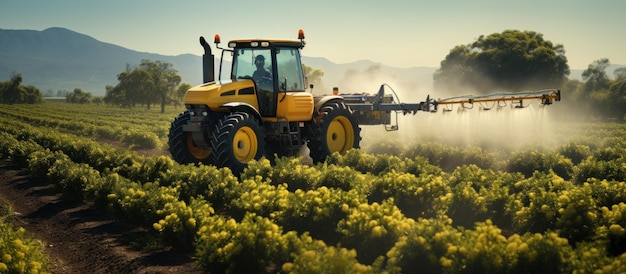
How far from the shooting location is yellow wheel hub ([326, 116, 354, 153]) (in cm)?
1542

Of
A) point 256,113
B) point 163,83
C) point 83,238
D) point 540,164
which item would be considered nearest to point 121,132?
point 256,113

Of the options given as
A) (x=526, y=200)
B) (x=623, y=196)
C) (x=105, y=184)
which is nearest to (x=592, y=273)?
(x=623, y=196)

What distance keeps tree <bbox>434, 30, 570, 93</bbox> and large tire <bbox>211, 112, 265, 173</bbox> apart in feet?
143

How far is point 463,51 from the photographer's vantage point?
195 ft

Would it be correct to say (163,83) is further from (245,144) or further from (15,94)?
(245,144)

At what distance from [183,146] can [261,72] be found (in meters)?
2.48

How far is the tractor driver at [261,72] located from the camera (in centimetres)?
1395

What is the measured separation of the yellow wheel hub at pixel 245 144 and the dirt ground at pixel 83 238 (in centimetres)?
305

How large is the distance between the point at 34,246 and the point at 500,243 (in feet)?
A: 18.2

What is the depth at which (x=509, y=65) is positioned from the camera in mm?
53469

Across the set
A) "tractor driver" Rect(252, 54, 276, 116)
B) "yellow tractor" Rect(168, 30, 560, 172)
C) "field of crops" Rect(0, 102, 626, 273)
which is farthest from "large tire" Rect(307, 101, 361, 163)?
"tractor driver" Rect(252, 54, 276, 116)

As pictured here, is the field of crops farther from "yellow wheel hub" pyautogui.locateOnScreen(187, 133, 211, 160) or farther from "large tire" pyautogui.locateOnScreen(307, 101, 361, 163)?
"yellow wheel hub" pyautogui.locateOnScreen(187, 133, 211, 160)

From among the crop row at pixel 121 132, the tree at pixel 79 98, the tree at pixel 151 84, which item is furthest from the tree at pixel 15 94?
the crop row at pixel 121 132

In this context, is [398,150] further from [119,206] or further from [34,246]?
[34,246]
